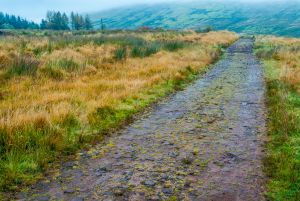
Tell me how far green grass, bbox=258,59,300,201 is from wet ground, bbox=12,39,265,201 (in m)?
0.21

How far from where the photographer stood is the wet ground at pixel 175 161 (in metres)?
5.24

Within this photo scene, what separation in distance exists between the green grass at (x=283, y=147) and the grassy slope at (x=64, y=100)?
3569 mm

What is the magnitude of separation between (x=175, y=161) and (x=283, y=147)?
2.21 meters

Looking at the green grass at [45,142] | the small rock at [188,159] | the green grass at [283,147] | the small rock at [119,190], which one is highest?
the green grass at [45,142]

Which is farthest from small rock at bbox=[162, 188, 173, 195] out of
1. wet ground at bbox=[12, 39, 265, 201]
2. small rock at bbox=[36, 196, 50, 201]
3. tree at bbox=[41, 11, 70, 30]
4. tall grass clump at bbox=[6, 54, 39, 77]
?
tree at bbox=[41, 11, 70, 30]

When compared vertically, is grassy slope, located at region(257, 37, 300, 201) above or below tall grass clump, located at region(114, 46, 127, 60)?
below

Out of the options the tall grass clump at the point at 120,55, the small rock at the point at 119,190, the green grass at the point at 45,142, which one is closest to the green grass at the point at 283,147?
the small rock at the point at 119,190

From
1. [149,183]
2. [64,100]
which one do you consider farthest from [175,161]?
[64,100]

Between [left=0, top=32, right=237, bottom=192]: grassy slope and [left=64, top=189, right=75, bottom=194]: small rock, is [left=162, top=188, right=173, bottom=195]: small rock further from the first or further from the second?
[left=0, top=32, right=237, bottom=192]: grassy slope

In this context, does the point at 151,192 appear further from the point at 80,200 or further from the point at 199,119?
the point at 199,119

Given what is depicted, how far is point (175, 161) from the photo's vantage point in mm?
6418

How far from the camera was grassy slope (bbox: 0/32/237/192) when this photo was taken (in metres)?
6.58

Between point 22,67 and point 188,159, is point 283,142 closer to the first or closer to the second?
point 188,159

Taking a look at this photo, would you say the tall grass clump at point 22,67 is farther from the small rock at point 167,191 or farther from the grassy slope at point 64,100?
the small rock at point 167,191
